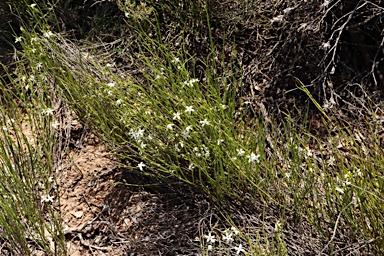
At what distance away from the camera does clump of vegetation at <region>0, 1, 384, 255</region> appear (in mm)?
2381

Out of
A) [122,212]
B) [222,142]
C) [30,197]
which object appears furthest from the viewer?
[122,212]

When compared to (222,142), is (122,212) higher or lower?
lower

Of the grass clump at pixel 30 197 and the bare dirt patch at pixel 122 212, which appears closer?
the grass clump at pixel 30 197

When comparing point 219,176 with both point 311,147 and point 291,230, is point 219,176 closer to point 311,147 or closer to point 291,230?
point 291,230

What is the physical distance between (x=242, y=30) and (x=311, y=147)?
927 millimetres

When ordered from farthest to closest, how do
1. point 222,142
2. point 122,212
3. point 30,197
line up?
point 122,212
point 30,197
point 222,142

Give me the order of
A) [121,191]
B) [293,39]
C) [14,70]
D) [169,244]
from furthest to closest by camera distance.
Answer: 1. [14,70]
2. [293,39]
3. [121,191]
4. [169,244]

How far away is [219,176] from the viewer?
8.25 feet

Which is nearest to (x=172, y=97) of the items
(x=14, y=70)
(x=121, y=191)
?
(x=121, y=191)

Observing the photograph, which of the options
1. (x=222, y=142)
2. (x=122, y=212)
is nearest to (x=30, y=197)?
(x=122, y=212)

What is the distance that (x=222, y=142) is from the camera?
2570 millimetres

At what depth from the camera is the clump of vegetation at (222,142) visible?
7.81 ft

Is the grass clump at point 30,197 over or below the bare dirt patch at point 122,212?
over

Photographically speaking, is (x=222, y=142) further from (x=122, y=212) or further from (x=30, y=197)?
(x=30, y=197)
